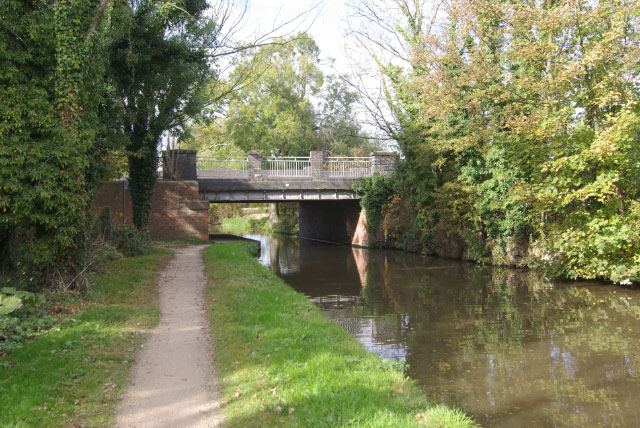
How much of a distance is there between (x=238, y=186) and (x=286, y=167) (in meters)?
3.52

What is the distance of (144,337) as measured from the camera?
7777mm

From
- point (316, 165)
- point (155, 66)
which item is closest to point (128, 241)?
point (155, 66)

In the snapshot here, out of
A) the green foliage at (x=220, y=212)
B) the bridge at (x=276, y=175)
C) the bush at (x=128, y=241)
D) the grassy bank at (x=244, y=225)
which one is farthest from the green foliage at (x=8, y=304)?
the green foliage at (x=220, y=212)

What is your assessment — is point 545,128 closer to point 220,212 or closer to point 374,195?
point 374,195

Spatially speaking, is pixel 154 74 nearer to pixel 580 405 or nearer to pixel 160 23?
pixel 160 23

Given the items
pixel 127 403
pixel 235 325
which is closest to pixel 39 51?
pixel 235 325

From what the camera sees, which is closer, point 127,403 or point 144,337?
point 127,403

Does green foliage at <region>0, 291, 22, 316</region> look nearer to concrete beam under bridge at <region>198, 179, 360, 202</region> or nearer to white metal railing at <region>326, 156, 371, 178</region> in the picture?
concrete beam under bridge at <region>198, 179, 360, 202</region>

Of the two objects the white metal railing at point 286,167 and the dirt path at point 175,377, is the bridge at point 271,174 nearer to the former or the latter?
the white metal railing at point 286,167

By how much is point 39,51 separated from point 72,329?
225 inches

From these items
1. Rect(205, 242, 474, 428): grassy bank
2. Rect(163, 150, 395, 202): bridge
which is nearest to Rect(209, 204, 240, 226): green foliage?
Rect(163, 150, 395, 202): bridge

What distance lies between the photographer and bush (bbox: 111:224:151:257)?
17.1 m

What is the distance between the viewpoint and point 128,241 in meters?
17.5

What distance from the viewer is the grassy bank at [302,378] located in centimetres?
489
